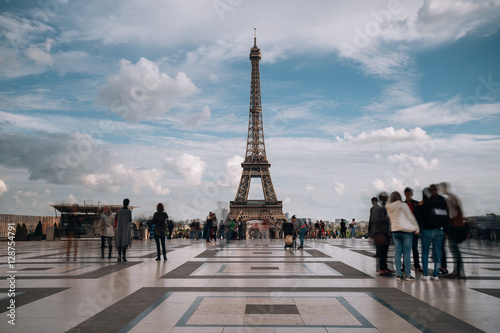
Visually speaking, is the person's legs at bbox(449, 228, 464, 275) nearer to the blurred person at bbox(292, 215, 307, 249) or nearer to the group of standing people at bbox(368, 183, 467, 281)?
the group of standing people at bbox(368, 183, 467, 281)

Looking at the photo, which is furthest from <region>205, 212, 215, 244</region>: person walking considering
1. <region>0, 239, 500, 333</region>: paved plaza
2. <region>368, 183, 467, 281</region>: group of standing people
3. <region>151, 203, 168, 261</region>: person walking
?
<region>368, 183, 467, 281</region>: group of standing people

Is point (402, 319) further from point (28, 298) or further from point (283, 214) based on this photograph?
point (283, 214)

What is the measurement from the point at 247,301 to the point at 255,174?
68802 millimetres

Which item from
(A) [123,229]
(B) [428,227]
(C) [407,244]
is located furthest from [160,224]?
(B) [428,227]

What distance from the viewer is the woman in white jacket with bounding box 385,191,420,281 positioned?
8281mm

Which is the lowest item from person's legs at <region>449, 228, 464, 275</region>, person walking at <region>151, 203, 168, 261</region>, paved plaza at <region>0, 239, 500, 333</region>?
paved plaza at <region>0, 239, 500, 333</region>

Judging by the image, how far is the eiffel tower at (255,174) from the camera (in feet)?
226

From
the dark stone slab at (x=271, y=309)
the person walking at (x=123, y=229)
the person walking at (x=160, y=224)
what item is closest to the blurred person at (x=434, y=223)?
the dark stone slab at (x=271, y=309)

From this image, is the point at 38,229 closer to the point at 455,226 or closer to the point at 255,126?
the point at 455,226

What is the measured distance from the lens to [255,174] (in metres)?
74.8

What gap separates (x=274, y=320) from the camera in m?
4.86

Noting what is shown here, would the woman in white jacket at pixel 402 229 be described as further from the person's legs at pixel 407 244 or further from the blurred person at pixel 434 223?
the blurred person at pixel 434 223

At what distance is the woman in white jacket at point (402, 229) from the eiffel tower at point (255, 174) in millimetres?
59166

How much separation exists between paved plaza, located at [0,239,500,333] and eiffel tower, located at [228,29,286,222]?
58.9m
